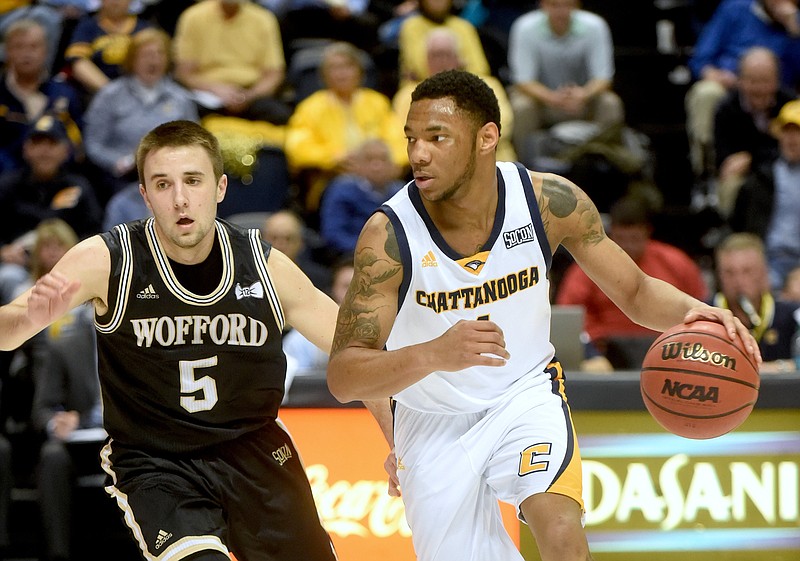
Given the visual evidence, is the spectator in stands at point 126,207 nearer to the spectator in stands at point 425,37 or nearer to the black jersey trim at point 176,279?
the spectator in stands at point 425,37

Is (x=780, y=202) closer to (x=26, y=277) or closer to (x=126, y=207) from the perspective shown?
(x=126, y=207)

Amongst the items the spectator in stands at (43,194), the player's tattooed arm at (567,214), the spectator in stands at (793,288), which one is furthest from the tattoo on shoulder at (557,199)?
the spectator in stands at (43,194)

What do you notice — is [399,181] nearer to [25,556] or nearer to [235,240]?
[25,556]

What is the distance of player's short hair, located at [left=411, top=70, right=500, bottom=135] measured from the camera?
13.0 feet

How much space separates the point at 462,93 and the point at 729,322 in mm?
1164

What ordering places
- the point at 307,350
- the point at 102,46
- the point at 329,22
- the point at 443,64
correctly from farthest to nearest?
1. the point at 329,22
2. the point at 102,46
3. the point at 443,64
4. the point at 307,350

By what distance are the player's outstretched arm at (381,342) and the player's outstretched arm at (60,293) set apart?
0.85 meters

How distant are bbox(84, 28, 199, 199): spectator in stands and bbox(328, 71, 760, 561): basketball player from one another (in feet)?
16.2

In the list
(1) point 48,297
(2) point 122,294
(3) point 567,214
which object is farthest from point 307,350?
(1) point 48,297

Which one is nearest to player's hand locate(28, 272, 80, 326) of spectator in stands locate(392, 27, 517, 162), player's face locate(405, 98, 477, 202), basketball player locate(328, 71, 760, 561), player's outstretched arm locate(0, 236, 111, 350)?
player's outstretched arm locate(0, 236, 111, 350)

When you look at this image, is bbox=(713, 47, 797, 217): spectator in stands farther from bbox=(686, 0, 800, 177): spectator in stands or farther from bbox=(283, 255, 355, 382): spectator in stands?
bbox=(283, 255, 355, 382): spectator in stands

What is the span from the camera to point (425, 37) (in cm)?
960

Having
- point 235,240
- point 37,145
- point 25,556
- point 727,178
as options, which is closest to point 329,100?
point 37,145

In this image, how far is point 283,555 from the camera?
4020 mm
